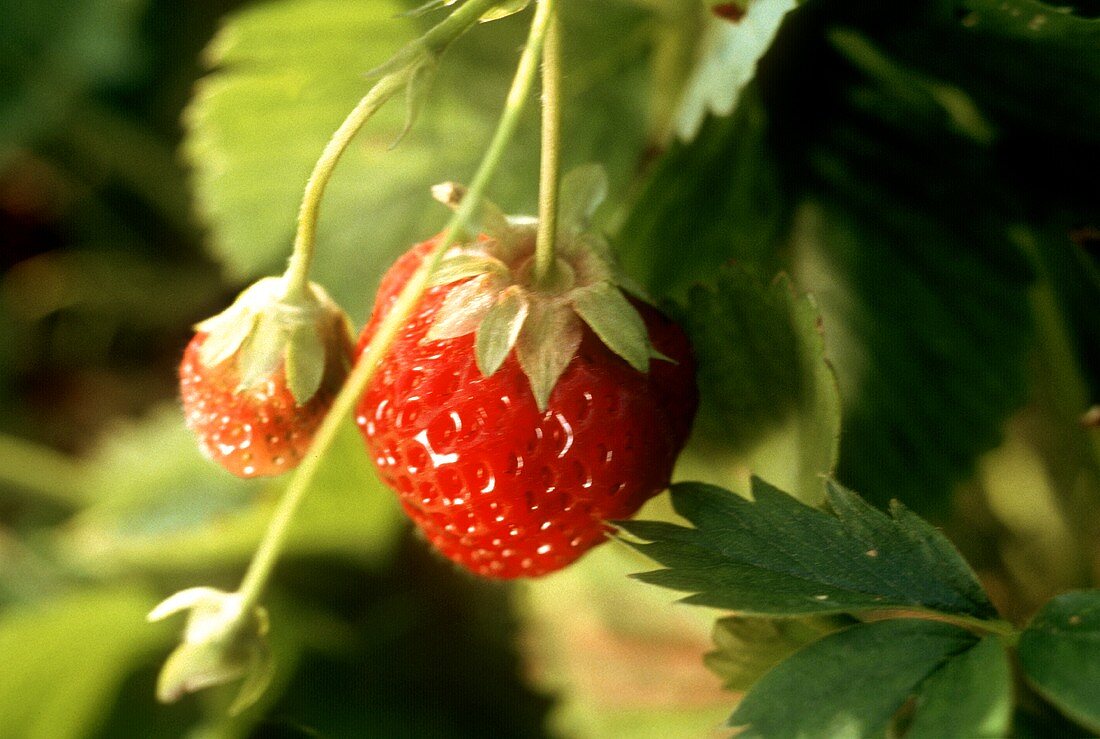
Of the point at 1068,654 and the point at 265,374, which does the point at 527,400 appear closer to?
the point at 265,374

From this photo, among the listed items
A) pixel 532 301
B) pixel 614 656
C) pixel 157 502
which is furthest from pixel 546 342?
pixel 157 502

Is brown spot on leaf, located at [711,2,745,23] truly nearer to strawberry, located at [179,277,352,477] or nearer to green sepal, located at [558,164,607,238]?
green sepal, located at [558,164,607,238]

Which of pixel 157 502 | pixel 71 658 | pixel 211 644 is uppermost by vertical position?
pixel 211 644

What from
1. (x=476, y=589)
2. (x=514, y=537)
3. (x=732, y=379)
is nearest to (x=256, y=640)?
(x=514, y=537)

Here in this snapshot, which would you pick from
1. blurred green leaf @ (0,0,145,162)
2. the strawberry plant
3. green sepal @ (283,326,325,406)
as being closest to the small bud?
the strawberry plant

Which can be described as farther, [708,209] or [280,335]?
[708,209]

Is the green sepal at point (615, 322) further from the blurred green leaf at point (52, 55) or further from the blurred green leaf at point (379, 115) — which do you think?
the blurred green leaf at point (52, 55)

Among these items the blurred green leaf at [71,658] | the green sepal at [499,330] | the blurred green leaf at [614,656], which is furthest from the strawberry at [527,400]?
the blurred green leaf at [71,658]
